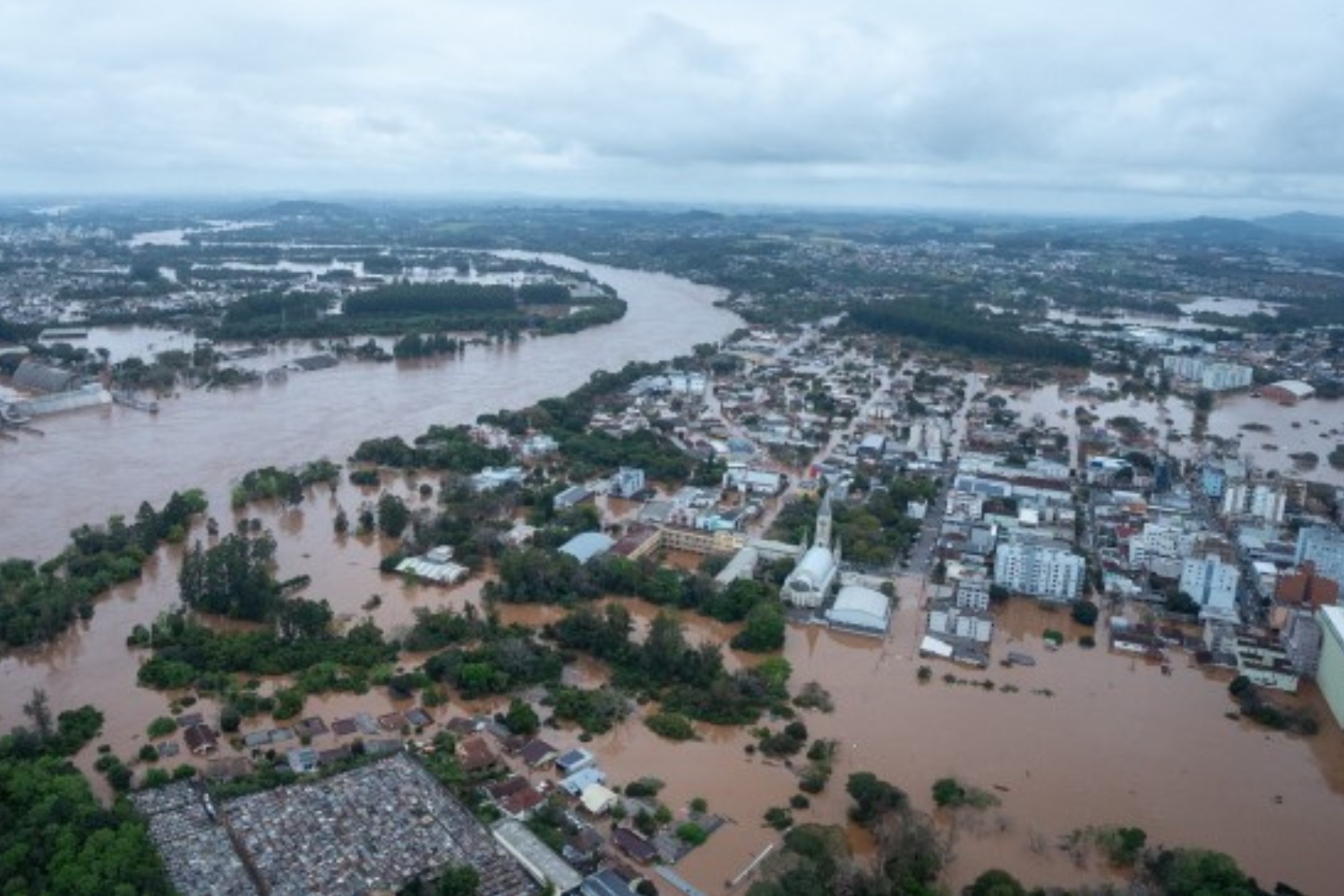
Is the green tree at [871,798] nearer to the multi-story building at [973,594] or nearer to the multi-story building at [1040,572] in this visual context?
the multi-story building at [973,594]

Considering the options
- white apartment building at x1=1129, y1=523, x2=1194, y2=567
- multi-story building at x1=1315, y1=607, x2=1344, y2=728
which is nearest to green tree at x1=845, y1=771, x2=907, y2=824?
multi-story building at x1=1315, y1=607, x2=1344, y2=728

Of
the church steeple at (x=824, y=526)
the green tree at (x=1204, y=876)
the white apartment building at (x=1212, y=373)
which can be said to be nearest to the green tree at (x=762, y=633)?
the church steeple at (x=824, y=526)

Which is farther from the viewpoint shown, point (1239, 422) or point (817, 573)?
point (1239, 422)

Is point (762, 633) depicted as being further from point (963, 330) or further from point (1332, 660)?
point (963, 330)

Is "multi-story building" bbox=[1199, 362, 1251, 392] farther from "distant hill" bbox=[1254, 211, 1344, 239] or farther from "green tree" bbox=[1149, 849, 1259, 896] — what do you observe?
"distant hill" bbox=[1254, 211, 1344, 239]

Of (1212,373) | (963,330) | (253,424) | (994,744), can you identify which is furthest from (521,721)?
(963,330)

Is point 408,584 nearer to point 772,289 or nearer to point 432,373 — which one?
point 432,373
